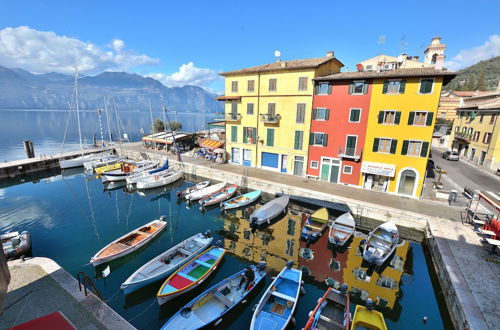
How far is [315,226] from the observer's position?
1889 cm

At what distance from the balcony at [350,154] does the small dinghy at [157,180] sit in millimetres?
20491

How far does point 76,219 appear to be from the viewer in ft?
67.7

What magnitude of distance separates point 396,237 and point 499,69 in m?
160

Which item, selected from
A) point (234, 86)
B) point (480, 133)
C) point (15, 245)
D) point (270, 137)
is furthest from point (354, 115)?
point (15, 245)

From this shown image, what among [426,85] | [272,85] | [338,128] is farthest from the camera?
[272,85]

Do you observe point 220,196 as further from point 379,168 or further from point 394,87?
point 394,87

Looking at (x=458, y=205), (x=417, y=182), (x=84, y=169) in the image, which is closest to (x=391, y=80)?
(x=417, y=182)

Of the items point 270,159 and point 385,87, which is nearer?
point 385,87

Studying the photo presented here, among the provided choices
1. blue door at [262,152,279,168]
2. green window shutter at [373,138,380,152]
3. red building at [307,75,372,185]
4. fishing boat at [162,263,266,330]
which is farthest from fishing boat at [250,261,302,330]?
blue door at [262,152,279,168]

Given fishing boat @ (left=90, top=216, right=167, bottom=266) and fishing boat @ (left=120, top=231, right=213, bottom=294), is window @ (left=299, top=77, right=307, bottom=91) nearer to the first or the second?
fishing boat @ (left=120, top=231, right=213, bottom=294)

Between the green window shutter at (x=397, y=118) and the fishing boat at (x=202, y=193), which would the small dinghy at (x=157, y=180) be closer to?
the fishing boat at (x=202, y=193)

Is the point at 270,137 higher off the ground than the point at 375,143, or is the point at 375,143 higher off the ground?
the point at 375,143

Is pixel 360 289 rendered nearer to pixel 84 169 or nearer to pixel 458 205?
pixel 458 205

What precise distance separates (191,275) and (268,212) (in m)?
9.16
